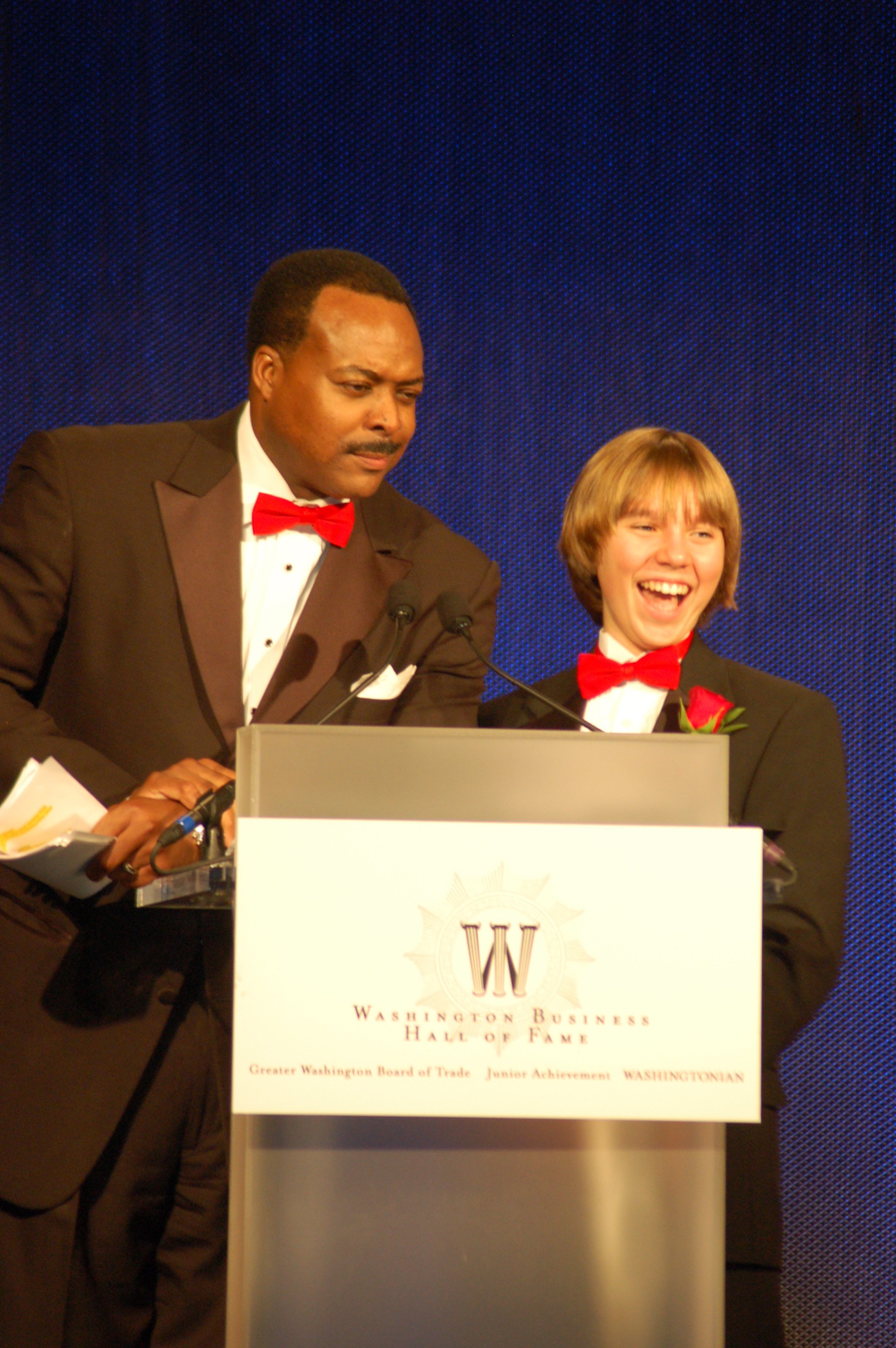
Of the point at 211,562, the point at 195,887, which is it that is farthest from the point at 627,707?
the point at 195,887

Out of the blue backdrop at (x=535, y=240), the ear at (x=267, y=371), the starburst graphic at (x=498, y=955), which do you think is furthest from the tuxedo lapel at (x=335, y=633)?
the blue backdrop at (x=535, y=240)

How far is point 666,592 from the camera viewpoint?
1.92 metres

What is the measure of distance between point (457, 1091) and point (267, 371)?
3.75 ft

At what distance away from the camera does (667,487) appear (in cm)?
193

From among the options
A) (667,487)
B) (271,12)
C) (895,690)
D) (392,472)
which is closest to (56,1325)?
(667,487)

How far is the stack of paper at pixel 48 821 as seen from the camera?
115 cm

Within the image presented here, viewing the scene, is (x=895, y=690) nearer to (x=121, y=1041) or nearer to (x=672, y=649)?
(x=672, y=649)

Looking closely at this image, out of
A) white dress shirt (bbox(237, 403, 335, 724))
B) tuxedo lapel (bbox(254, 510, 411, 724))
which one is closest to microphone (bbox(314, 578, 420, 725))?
tuxedo lapel (bbox(254, 510, 411, 724))

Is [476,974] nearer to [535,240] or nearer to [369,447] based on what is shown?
[369,447]

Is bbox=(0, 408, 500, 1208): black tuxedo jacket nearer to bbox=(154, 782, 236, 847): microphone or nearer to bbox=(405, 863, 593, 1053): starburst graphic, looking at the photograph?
bbox=(154, 782, 236, 847): microphone

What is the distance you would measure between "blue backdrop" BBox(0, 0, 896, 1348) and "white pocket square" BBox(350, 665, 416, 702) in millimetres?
956

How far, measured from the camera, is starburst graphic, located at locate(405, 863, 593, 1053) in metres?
1.02

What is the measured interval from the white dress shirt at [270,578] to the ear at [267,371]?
0.09 m

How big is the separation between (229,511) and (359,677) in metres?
0.28
